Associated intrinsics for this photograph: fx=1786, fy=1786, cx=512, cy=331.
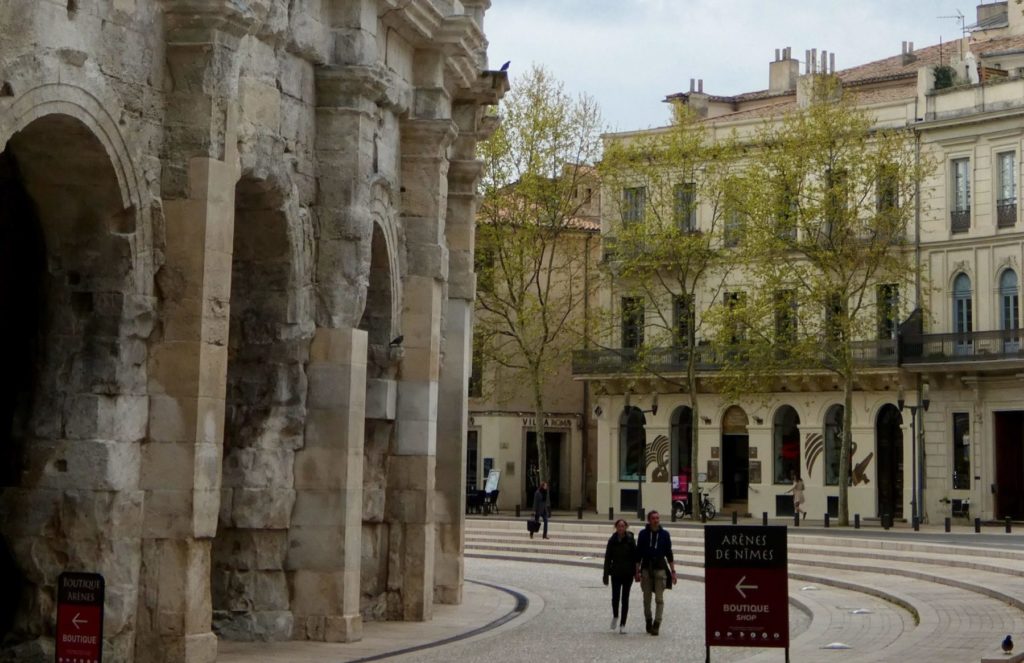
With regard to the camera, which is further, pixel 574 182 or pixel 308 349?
pixel 574 182

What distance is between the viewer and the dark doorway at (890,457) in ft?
172

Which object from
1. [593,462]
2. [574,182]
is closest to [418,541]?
[574,182]

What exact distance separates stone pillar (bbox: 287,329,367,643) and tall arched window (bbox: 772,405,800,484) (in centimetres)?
3603

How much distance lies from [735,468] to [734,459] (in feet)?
1.02

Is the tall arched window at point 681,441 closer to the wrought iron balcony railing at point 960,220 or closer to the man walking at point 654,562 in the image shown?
the wrought iron balcony railing at point 960,220

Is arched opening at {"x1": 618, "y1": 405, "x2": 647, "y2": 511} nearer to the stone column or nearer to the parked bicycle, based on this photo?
the parked bicycle

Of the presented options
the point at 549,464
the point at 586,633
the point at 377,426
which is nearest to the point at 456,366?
the point at 377,426

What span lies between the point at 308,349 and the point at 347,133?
2515mm

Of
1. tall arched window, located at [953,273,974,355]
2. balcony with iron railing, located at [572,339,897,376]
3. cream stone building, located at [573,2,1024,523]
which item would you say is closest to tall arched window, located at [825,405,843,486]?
cream stone building, located at [573,2,1024,523]

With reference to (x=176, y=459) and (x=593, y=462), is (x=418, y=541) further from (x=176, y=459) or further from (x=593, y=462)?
(x=593, y=462)

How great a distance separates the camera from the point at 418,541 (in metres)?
23.0

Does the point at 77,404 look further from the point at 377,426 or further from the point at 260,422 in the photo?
the point at 377,426

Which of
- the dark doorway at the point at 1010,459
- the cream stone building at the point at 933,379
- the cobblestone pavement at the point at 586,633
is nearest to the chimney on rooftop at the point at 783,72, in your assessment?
the cream stone building at the point at 933,379

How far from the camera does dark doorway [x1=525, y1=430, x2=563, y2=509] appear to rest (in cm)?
6153
